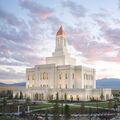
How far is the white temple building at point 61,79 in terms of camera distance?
2167 inches

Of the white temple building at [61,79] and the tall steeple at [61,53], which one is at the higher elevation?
the tall steeple at [61,53]

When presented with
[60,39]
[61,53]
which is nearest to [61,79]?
[61,53]

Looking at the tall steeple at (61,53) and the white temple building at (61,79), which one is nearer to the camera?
the white temple building at (61,79)

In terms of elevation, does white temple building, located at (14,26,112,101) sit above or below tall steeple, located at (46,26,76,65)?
Result: below

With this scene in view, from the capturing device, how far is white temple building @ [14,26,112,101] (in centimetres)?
5503

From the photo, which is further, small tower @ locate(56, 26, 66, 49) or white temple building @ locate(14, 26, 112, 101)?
small tower @ locate(56, 26, 66, 49)

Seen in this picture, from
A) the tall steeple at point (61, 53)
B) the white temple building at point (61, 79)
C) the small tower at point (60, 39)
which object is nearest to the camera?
the white temple building at point (61, 79)

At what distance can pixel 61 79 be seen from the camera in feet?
202

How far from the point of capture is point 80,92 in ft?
174

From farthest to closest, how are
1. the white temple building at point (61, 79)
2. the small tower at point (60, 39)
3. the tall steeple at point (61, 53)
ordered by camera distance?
the small tower at point (60, 39) < the tall steeple at point (61, 53) < the white temple building at point (61, 79)

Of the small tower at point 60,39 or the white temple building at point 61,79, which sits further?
the small tower at point 60,39

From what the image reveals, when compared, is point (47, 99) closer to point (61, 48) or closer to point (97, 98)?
point (97, 98)

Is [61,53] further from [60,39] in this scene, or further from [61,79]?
[61,79]

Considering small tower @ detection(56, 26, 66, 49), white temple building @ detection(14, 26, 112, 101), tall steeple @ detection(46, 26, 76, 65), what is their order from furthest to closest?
small tower @ detection(56, 26, 66, 49), tall steeple @ detection(46, 26, 76, 65), white temple building @ detection(14, 26, 112, 101)
